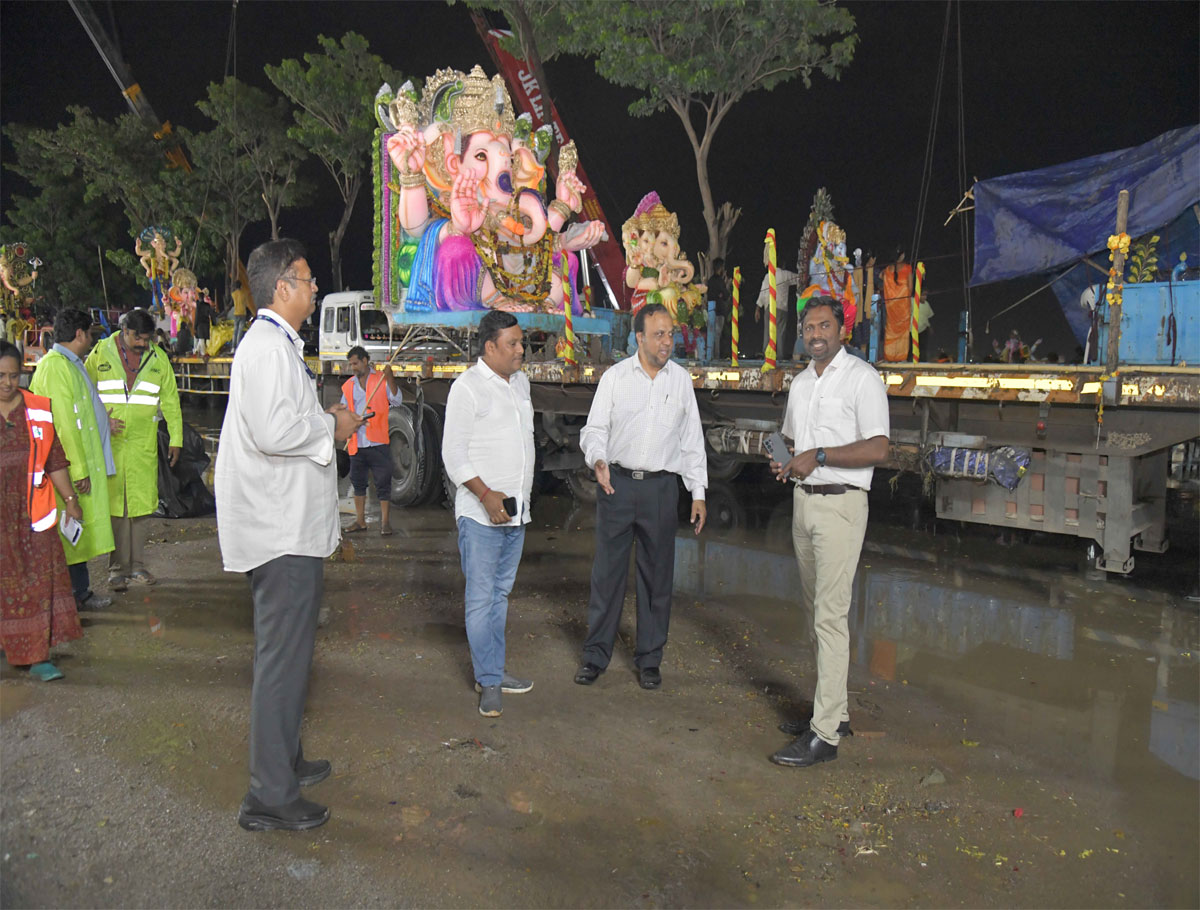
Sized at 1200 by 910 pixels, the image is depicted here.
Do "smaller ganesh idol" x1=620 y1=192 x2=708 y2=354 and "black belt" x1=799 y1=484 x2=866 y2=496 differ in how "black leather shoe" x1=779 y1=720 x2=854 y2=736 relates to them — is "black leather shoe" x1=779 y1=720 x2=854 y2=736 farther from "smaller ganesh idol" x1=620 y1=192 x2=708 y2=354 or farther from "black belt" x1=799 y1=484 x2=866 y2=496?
"smaller ganesh idol" x1=620 y1=192 x2=708 y2=354

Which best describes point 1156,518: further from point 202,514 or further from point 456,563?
point 202,514

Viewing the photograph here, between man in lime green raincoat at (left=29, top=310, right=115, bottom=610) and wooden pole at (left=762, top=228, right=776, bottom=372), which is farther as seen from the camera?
wooden pole at (left=762, top=228, right=776, bottom=372)

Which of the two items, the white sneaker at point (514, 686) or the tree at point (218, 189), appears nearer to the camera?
the white sneaker at point (514, 686)

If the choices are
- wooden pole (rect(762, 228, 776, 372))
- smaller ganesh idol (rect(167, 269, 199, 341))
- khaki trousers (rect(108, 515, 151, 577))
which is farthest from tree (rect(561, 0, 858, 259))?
khaki trousers (rect(108, 515, 151, 577))

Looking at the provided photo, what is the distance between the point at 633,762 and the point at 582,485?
6.27 metres

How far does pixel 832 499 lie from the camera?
3412mm

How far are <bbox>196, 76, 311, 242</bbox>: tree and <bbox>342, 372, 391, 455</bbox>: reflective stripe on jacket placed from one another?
18150mm

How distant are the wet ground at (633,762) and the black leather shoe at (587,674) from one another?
61mm

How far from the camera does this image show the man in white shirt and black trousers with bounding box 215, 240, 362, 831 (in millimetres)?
2777

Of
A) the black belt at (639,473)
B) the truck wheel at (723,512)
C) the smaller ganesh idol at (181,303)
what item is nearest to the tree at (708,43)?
the truck wheel at (723,512)

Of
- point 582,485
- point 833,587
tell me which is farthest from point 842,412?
point 582,485

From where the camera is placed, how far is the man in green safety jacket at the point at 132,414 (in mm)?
5727

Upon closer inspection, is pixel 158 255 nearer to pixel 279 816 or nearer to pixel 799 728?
pixel 279 816

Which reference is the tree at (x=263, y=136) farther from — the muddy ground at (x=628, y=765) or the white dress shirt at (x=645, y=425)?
the white dress shirt at (x=645, y=425)
